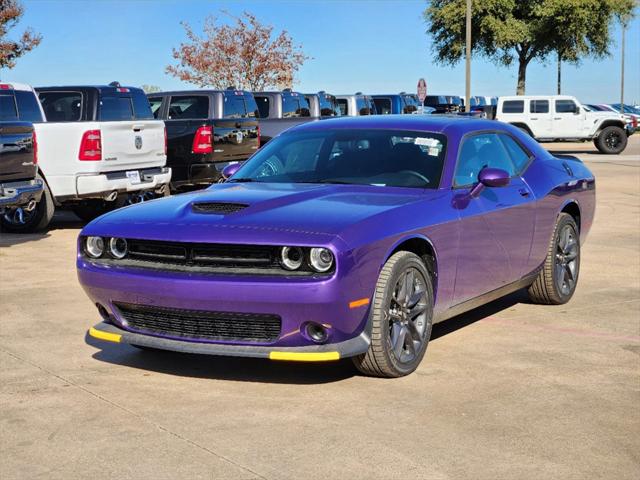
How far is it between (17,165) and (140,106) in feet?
11.3

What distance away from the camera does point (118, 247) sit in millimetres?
5949

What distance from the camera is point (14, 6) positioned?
127ft

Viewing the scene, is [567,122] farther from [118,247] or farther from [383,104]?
[118,247]

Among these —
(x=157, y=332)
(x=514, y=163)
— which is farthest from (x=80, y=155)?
(x=157, y=332)

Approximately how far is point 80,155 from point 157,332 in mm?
7819

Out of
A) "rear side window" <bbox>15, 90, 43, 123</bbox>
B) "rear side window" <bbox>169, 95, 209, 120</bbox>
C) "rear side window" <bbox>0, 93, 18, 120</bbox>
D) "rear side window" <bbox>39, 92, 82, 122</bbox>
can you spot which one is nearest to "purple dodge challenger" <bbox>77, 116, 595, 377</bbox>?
"rear side window" <bbox>0, 93, 18, 120</bbox>

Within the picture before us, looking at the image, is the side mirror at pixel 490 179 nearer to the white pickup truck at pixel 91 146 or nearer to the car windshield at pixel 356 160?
the car windshield at pixel 356 160

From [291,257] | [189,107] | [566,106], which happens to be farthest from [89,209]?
[566,106]

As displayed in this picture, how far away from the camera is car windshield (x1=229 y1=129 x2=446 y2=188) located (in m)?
6.62

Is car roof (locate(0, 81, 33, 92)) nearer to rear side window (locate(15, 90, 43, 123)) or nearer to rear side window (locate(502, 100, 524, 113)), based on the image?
rear side window (locate(15, 90, 43, 123))

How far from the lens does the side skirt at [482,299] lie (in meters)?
6.44

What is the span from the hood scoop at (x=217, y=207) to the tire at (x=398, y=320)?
0.90 metres

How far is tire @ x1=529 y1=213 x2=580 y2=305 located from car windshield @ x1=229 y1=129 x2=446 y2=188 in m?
1.68

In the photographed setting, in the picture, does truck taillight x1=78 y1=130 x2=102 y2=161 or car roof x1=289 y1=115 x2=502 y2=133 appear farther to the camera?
truck taillight x1=78 y1=130 x2=102 y2=161
